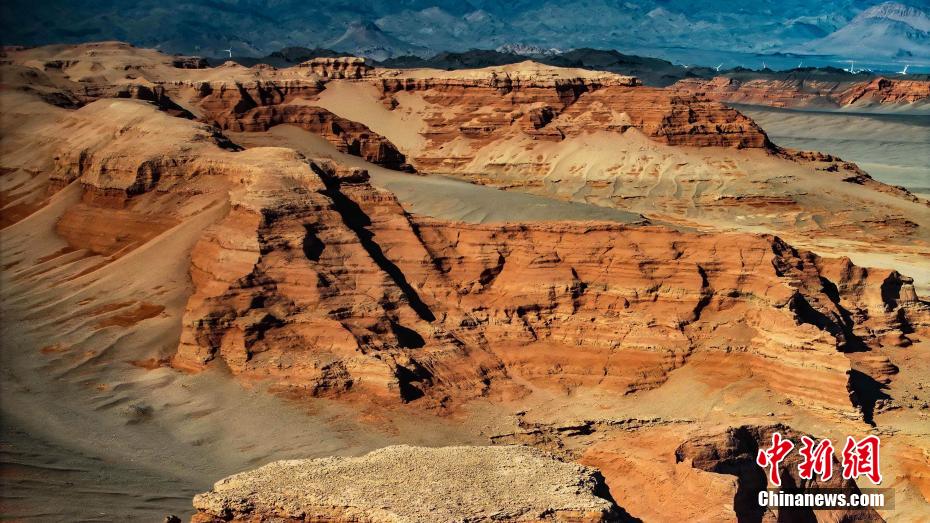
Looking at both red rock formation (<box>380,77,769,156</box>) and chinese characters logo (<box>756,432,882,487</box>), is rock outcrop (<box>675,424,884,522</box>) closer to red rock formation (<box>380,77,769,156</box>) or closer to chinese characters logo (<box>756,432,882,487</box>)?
chinese characters logo (<box>756,432,882,487</box>)

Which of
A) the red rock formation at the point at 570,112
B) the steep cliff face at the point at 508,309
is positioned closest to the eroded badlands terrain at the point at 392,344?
the steep cliff face at the point at 508,309

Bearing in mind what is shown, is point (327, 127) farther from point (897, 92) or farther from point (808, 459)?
point (897, 92)

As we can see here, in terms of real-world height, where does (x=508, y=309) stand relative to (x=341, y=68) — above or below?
above

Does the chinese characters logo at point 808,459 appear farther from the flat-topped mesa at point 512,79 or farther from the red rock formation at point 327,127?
the flat-topped mesa at point 512,79

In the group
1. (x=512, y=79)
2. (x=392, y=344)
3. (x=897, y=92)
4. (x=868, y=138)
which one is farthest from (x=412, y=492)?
(x=897, y=92)

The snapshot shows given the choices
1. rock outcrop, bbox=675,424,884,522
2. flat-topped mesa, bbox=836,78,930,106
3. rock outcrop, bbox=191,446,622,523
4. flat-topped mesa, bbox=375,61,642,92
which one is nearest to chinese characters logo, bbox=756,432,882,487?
rock outcrop, bbox=675,424,884,522

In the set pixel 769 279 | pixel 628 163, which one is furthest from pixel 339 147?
pixel 769 279
